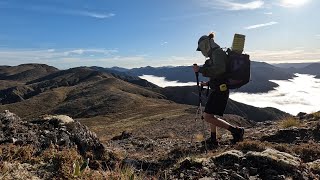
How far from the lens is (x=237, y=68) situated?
30.3ft

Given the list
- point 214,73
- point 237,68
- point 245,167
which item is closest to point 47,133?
point 245,167

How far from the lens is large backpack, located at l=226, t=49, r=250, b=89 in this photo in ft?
30.1

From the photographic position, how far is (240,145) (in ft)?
28.6

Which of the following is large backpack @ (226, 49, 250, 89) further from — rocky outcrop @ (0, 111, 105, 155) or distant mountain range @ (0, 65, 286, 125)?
distant mountain range @ (0, 65, 286, 125)

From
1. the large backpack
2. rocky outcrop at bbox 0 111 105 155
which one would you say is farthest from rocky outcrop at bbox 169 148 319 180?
rocky outcrop at bbox 0 111 105 155

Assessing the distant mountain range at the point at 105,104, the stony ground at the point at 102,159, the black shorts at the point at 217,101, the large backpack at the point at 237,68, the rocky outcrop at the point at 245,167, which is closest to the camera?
the stony ground at the point at 102,159

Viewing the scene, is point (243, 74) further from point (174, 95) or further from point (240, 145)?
point (174, 95)

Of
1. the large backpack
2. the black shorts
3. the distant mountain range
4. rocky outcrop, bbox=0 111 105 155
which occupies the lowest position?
the distant mountain range

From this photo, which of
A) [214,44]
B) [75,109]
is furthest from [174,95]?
[214,44]

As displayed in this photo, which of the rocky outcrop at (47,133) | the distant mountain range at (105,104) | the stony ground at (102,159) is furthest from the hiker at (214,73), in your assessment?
the distant mountain range at (105,104)

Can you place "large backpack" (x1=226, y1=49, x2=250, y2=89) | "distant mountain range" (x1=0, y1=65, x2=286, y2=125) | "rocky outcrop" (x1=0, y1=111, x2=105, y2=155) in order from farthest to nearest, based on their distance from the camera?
"distant mountain range" (x1=0, y1=65, x2=286, y2=125)
"large backpack" (x1=226, y1=49, x2=250, y2=89)
"rocky outcrop" (x1=0, y1=111, x2=105, y2=155)

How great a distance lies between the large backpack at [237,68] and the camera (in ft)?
30.1

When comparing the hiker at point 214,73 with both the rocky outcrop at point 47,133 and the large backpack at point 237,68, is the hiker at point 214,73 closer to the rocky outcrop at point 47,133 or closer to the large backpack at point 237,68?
the large backpack at point 237,68

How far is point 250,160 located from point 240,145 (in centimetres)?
141
